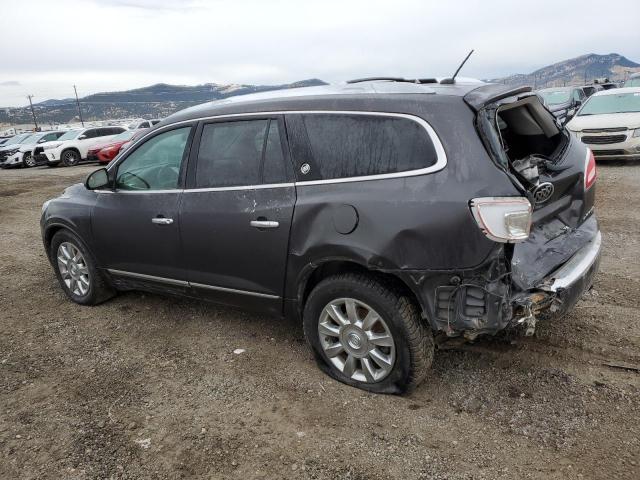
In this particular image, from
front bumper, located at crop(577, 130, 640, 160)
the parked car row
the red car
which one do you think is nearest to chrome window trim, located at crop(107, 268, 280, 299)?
front bumper, located at crop(577, 130, 640, 160)

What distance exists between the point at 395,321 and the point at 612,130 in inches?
382

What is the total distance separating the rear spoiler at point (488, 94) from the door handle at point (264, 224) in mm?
1363

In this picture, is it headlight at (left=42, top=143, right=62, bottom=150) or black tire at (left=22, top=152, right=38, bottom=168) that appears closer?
headlight at (left=42, top=143, right=62, bottom=150)

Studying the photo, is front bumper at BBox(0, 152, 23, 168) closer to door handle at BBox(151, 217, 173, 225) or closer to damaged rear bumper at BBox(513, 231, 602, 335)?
door handle at BBox(151, 217, 173, 225)

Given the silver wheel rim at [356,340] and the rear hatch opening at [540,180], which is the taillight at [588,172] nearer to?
the rear hatch opening at [540,180]

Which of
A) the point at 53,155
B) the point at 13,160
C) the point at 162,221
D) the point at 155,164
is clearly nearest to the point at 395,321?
the point at 162,221

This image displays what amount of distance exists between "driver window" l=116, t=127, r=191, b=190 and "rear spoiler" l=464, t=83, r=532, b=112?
6.79 feet

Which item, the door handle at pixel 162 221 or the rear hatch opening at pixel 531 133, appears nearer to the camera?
the rear hatch opening at pixel 531 133

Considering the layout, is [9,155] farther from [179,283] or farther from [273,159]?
[273,159]

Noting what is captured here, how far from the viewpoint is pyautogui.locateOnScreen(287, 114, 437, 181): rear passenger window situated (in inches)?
113

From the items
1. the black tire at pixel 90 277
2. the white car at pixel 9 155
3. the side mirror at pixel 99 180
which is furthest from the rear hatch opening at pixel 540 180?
the white car at pixel 9 155

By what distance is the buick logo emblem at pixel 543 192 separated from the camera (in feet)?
9.81

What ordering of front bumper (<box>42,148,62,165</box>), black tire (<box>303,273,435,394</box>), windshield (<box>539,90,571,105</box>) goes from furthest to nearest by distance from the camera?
front bumper (<box>42,148,62,165</box>) < windshield (<box>539,90,571,105</box>) < black tire (<box>303,273,435,394</box>)

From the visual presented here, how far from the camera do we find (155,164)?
4.09 meters
